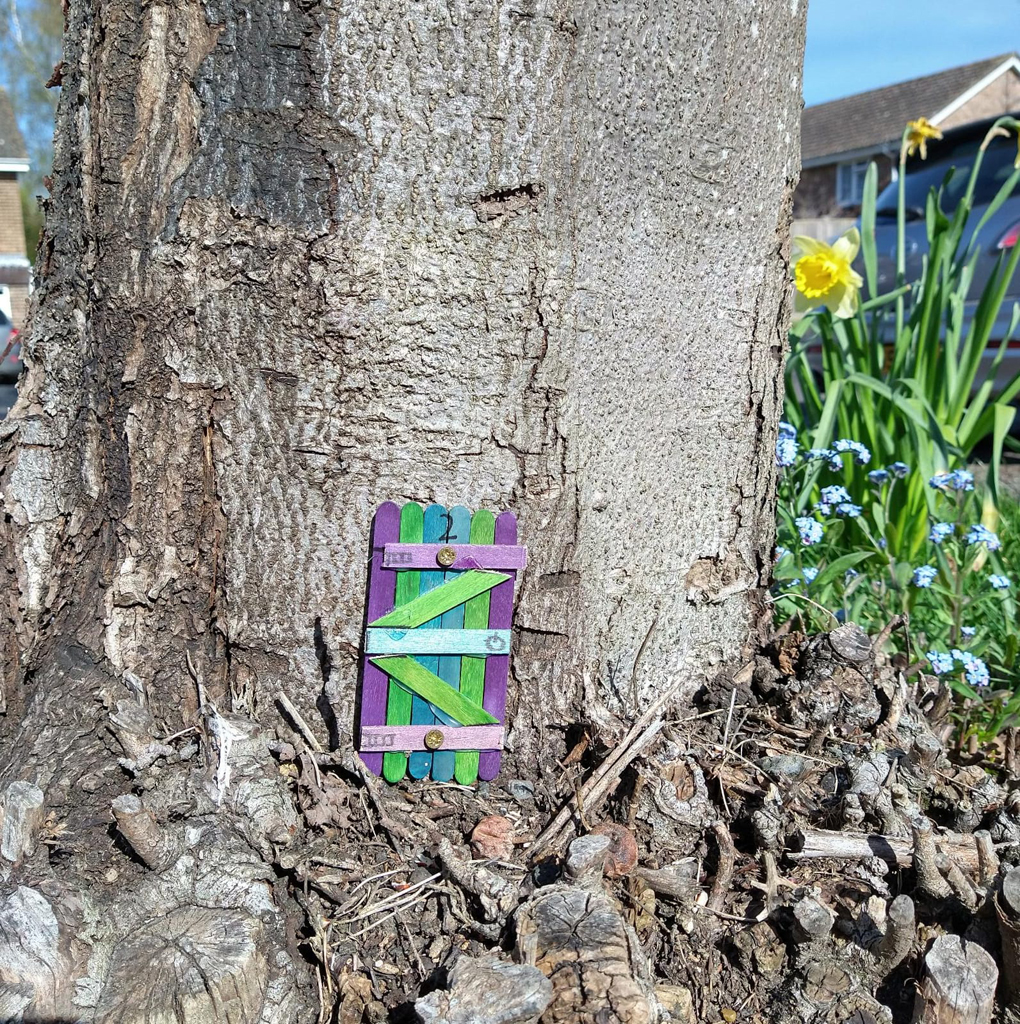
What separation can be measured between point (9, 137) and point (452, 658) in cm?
2845

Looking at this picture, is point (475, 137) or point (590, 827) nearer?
point (475, 137)

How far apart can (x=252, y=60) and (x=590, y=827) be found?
150cm

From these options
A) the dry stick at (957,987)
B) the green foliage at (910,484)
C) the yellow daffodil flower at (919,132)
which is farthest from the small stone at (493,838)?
the yellow daffodil flower at (919,132)

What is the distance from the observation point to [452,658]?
191cm

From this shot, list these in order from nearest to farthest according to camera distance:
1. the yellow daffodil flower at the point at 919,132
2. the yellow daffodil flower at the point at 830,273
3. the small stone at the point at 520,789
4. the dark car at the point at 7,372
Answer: the small stone at the point at 520,789, the yellow daffodil flower at the point at 830,273, the yellow daffodil flower at the point at 919,132, the dark car at the point at 7,372

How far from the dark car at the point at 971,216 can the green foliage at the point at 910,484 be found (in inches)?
72.1

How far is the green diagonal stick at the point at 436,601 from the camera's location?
1.85 meters

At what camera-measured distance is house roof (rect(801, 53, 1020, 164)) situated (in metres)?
31.1

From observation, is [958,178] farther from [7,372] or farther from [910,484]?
[7,372]

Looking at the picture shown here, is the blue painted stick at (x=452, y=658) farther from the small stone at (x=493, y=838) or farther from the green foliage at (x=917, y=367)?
the green foliage at (x=917, y=367)

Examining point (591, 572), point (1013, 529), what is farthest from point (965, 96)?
point (591, 572)

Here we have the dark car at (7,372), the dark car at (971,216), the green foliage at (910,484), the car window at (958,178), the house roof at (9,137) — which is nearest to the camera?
the green foliage at (910,484)

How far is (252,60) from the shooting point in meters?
1.67

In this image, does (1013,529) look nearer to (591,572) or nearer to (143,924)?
(591,572)
